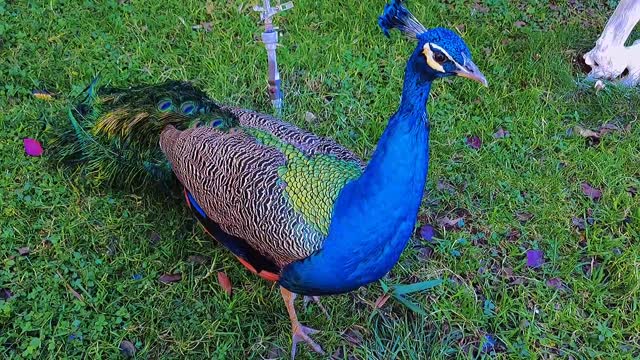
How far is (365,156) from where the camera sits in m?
2.93

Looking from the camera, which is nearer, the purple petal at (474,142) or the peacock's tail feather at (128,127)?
the peacock's tail feather at (128,127)

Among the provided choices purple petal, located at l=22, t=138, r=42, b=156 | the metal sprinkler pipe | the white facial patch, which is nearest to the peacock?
the white facial patch

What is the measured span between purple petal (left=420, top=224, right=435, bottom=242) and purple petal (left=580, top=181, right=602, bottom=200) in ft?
2.58

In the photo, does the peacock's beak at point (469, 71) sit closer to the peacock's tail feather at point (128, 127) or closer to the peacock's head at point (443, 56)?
the peacock's head at point (443, 56)

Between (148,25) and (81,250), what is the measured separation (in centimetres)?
152

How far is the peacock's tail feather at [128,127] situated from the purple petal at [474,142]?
4.34 ft

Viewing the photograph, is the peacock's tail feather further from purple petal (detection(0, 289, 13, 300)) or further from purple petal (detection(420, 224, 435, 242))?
purple petal (detection(420, 224, 435, 242))

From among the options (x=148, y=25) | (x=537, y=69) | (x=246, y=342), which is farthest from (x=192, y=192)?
(x=537, y=69)

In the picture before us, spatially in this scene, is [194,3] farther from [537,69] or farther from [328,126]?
[537,69]

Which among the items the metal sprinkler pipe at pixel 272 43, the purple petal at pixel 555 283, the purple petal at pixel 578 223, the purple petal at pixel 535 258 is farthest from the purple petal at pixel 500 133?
the metal sprinkler pipe at pixel 272 43

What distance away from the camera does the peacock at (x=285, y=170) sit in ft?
5.76

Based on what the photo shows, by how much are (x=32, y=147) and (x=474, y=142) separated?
6.89 ft

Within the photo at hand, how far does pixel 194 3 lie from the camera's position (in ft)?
11.7

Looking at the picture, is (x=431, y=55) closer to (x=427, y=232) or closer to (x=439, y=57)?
(x=439, y=57)
